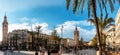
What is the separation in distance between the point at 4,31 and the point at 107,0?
73.8 m

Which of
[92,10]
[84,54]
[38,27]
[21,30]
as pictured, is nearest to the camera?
[92,10]

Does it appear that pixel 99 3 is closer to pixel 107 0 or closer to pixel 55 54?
pixel 107 0

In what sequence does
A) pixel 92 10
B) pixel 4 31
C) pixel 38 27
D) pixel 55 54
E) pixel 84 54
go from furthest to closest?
pixel 4 31 → pixel 38 27 → pixel 84 54 → pixel 92 10 → pixel 55 54

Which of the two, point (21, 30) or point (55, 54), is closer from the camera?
point (55, 54)

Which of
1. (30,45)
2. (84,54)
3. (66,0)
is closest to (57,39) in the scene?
(30,45)

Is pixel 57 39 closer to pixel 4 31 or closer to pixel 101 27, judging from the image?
pixel 4 31

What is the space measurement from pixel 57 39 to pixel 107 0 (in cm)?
6070

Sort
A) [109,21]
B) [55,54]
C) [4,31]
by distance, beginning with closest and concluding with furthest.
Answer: [55,54]
[109,21]
[4,31]

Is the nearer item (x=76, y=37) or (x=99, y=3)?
(x=99, y=3)

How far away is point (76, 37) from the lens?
7319cm

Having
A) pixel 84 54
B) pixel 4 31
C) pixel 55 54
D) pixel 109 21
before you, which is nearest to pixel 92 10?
pixel 55 54

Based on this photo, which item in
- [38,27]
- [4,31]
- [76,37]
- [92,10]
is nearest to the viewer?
[92,10]

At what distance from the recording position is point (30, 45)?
73500mm

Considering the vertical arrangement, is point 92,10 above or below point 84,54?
above
